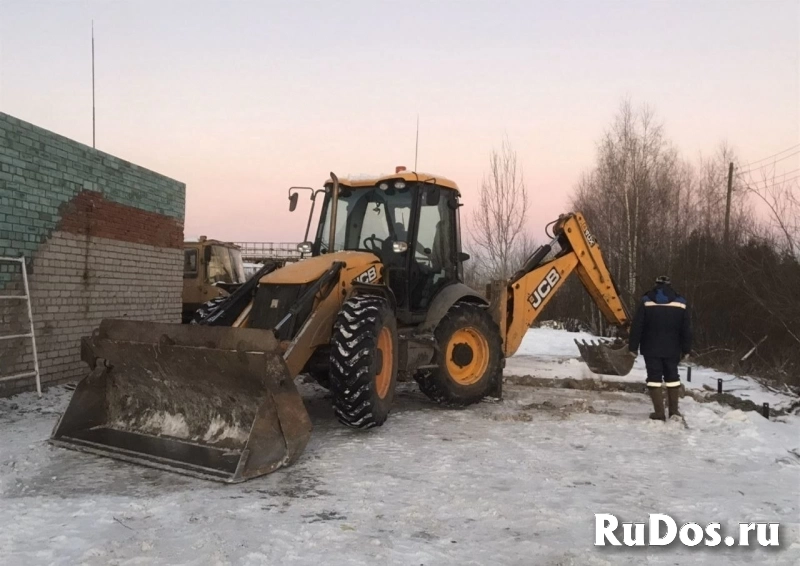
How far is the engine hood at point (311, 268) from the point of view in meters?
5.68

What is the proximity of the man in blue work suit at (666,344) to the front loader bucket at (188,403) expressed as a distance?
4.07 m

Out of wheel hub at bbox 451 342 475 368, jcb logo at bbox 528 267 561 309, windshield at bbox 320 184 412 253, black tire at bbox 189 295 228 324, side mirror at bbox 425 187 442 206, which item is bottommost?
wheel hub at bbox 451 342 475 368

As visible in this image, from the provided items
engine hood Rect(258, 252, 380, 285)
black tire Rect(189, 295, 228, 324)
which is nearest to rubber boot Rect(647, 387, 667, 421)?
engine hood Rect(258, 252, 380, 285)

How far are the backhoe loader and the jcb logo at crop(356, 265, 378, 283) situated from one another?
0.01 m

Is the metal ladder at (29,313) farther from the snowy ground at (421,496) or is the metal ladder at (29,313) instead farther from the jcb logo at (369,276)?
the jcb logo at (369,276)

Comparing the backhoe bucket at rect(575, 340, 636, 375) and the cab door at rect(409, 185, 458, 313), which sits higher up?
the cab door at rect(409, 185, 458, 313)

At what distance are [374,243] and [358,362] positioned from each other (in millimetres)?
2092

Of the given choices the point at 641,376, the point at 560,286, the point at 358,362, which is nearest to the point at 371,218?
the point at 358,362

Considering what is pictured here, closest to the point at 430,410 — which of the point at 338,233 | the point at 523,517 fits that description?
the point at 338,233

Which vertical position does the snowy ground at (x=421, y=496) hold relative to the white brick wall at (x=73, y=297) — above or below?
below

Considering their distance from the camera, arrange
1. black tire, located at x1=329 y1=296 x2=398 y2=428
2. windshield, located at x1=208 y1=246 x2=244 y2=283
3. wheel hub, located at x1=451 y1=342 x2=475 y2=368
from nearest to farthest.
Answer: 1. black tire, located at x1=329 y1=296 x2=398 y2=428
2. wheel hub, located at x1=451 y1=342 x2=475 y2=368
3. windshield, located at x1=208 y1=246 x2=244 y2=283

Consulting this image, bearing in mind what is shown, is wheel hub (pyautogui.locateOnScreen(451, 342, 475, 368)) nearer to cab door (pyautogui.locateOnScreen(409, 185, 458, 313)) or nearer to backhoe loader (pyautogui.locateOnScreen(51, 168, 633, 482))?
backhoe loader (pyautogui.locateOnScreen(51, 168, 633, 482))

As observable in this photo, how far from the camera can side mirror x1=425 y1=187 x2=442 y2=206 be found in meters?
6.98

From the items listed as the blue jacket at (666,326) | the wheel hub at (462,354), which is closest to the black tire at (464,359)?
the wheel hub at (462,354)
